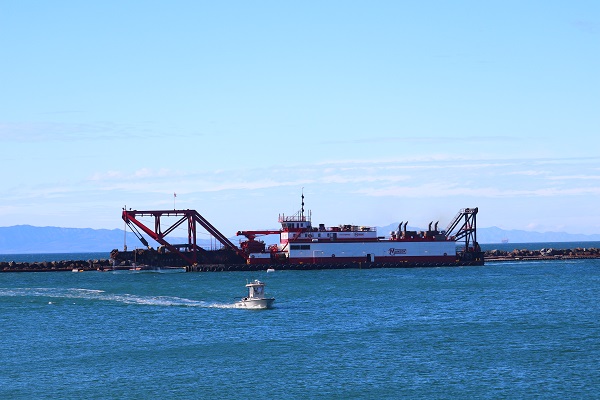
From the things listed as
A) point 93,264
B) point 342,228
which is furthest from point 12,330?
point 93,264

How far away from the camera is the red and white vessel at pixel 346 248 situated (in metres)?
126

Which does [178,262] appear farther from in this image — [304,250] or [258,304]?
[258,304]

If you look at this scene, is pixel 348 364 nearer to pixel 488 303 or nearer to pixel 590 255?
pixel 488 303

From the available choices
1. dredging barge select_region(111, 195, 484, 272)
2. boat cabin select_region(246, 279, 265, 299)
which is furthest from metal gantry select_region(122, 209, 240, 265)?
boat cabin select_region(246, 279, 265, 299)

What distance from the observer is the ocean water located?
4172cm

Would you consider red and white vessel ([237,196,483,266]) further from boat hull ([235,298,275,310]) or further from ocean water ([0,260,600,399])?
boat hull ([235,298,275,310])

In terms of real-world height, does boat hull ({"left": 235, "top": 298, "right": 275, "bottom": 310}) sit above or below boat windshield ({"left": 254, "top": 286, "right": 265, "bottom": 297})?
below

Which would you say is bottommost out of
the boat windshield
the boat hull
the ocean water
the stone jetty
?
the ocean water

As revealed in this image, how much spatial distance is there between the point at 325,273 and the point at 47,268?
55018mm

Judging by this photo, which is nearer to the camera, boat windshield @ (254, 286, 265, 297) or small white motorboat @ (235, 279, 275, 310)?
small white motorboat @ (235, 279, 275, 310)

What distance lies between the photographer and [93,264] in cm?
14825

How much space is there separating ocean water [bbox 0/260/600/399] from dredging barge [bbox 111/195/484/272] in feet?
103

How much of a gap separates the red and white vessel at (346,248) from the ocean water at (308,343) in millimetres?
31552

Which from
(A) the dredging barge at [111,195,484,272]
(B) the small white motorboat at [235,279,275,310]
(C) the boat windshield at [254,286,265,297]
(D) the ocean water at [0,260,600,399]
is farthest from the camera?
(A) the dredging barge at [111,195,484,272]
